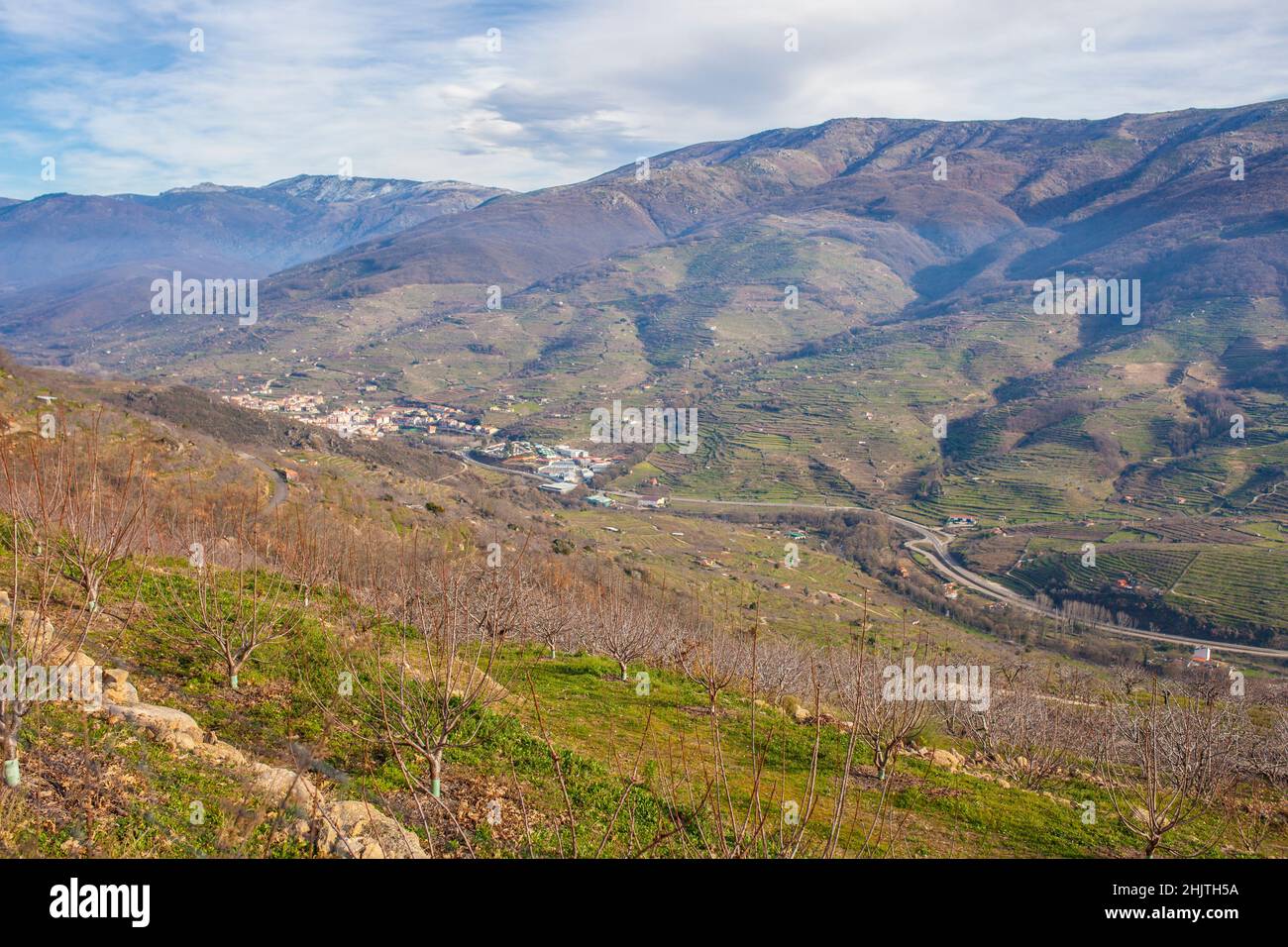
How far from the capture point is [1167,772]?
1509 cm

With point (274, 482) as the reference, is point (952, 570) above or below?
below

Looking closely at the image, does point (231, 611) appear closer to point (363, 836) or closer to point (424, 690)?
point (424, 690)

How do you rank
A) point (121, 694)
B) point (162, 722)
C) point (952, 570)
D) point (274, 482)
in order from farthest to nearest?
point (952, 570) → point (274, 482) → point (121, 694) → point (162, 722)

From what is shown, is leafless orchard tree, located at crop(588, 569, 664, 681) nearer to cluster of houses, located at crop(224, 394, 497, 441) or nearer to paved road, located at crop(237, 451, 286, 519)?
paved road, located at crop(237, 451, 286, 519)

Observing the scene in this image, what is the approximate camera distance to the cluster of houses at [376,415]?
131 meters

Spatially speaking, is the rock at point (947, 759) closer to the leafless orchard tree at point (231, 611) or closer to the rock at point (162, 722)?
the leafless orchard tree at point (231, 611)

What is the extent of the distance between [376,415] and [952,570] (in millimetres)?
110619

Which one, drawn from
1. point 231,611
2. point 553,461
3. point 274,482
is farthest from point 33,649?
point 553,461

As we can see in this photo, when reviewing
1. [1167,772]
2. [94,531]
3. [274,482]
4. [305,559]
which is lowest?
[1167,772]

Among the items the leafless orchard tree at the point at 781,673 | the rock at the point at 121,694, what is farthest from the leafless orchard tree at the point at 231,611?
the leafless orchard tree at the point at 781,673

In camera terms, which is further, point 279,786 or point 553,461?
point 553,461

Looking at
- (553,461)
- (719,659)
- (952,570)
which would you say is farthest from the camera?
(553,461)
